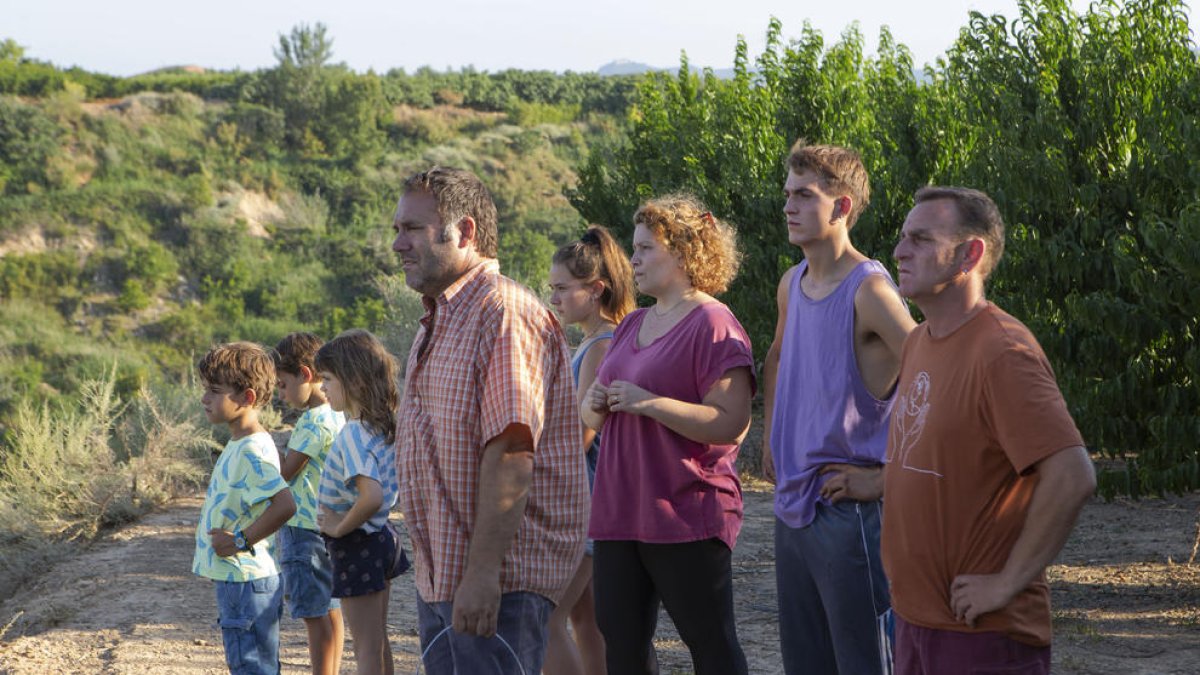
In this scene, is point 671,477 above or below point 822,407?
below

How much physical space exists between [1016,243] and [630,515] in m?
4.91

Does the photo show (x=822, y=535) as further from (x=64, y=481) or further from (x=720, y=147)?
(x=720, y=147)

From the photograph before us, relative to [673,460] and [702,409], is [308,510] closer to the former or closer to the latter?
[673,460]

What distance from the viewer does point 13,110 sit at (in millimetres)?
46406

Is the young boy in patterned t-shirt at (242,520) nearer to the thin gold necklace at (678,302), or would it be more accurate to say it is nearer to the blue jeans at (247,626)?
the blue jeans at (247,626)

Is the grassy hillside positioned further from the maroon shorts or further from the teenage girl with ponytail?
the maroon shorts

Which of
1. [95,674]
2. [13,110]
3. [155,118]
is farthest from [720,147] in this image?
[155,118]

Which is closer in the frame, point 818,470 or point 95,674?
point 818,470

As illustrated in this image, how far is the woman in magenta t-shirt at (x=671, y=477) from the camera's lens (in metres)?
3.87

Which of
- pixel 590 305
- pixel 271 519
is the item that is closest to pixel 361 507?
pixel 271 519

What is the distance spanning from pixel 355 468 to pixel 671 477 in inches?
47.1

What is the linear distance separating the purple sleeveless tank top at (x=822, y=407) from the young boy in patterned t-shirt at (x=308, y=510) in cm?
202

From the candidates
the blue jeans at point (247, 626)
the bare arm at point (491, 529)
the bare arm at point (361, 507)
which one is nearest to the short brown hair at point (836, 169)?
the bare arm at point (491, 529)

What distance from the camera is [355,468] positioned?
14.8ft
